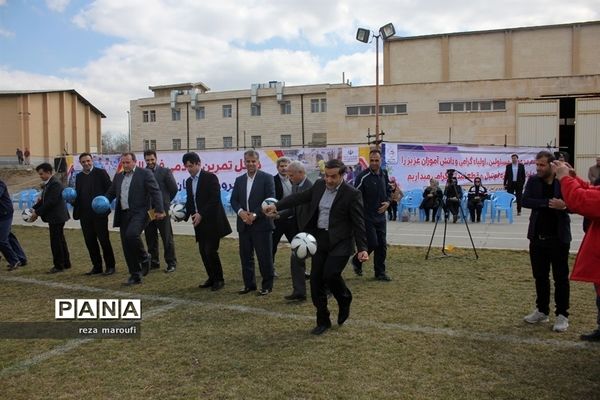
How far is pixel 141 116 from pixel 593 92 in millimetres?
46864

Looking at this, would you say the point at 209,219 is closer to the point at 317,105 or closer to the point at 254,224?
the point at 254,224

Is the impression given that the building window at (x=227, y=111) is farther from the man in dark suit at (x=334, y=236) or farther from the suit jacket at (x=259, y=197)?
the man in dark suit at (x=334, y=236)

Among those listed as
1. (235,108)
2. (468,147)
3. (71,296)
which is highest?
(235,108)

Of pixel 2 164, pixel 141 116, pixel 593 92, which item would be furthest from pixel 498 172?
pixel 141 116

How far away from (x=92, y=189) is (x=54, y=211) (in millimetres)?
921

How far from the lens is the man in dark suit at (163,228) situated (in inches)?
333

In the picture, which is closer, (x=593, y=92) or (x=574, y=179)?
(x=574, y=179)

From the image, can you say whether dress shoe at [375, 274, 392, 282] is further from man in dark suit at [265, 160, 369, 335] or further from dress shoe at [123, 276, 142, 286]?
dress shoe at [123, 276, 142, 286]

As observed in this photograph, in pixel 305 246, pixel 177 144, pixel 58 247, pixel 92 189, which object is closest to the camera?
pixel 305 246

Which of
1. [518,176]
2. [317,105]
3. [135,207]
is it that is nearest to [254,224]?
[135,207]

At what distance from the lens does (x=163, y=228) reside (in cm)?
855

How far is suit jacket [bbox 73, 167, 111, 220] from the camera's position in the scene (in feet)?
26.9

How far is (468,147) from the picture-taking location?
60.1ft

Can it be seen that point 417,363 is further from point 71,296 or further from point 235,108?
point 235,108
